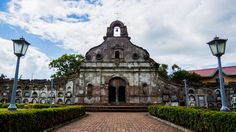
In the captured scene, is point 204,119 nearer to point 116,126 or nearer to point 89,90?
point 116,126

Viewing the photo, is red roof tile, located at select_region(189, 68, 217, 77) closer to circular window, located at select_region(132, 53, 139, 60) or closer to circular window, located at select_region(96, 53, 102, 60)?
circular window, located at select_region(132, 53, 139, 60)

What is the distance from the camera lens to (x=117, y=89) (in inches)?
1167

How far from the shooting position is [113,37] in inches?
1267

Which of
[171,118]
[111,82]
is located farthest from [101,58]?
[171,118]

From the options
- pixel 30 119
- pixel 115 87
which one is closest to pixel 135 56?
pixel 115 87

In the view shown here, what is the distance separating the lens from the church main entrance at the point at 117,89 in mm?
29641

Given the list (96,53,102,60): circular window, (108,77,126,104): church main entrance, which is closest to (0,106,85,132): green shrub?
(108,77,126,104): church main entrance

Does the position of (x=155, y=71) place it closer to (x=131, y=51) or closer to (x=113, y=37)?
(x=131, y=51)

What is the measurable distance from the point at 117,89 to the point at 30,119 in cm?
2246

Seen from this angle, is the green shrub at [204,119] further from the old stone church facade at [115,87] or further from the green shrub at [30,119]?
the old stone church facade at [115,87]

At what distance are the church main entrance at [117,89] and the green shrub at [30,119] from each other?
1781 cm

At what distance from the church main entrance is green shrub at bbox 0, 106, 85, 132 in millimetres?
17807

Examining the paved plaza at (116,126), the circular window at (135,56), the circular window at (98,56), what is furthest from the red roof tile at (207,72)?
the paved plaza at (116,126)

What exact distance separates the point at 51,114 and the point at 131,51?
22.3m
